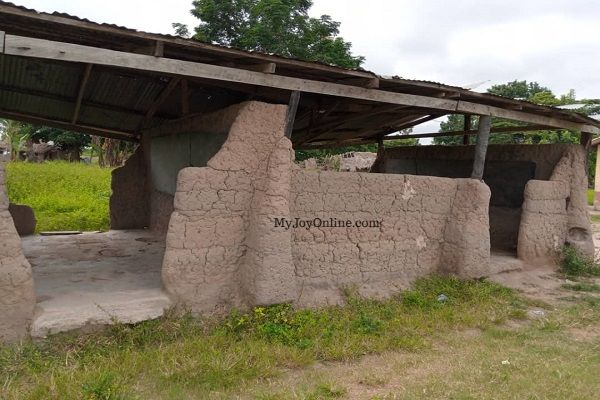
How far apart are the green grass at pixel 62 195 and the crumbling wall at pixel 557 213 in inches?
304

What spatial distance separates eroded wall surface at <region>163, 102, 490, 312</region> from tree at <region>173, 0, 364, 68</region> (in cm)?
1121

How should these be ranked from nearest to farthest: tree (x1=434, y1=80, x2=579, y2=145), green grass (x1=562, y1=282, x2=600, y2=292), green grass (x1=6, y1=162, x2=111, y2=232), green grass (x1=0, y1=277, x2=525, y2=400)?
green grass (x1=0, y1=277, x2=525, y2=400), green grass (x1=562, y1=282, x2=600, y2=292), green grass (x1=6, y1=162, x2=111, y2=232), tree (x1=434, y1=80, x2=579, y2=145)

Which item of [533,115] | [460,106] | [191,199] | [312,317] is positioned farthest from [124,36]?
[533,115]

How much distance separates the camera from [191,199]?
436cm

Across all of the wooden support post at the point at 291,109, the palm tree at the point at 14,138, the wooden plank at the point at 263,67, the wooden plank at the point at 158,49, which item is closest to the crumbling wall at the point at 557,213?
the wooden support post at the point at 291,109

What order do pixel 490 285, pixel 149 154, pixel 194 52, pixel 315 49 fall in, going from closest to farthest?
pixel 194 52 < pixel 490 285 < pixel 149 154 < pixel 315 49

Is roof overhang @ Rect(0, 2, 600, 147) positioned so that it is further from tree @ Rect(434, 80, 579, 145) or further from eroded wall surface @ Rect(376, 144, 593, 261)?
tree @ Rect(434, 80, 579, 145)

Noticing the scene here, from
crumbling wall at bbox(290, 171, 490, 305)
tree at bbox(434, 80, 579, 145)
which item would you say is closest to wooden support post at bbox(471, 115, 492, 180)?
crumbling wall at bbox(290, 171, 490, 305)

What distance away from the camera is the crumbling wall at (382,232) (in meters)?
5.00

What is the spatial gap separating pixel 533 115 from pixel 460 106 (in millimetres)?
1524

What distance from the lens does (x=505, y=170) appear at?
294 inches

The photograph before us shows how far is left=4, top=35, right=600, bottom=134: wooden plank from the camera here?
3455 millimetres

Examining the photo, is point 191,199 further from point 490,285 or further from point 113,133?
point 113,133

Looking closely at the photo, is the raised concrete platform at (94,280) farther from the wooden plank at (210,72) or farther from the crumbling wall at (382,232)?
the wooden plank at (210,72)
